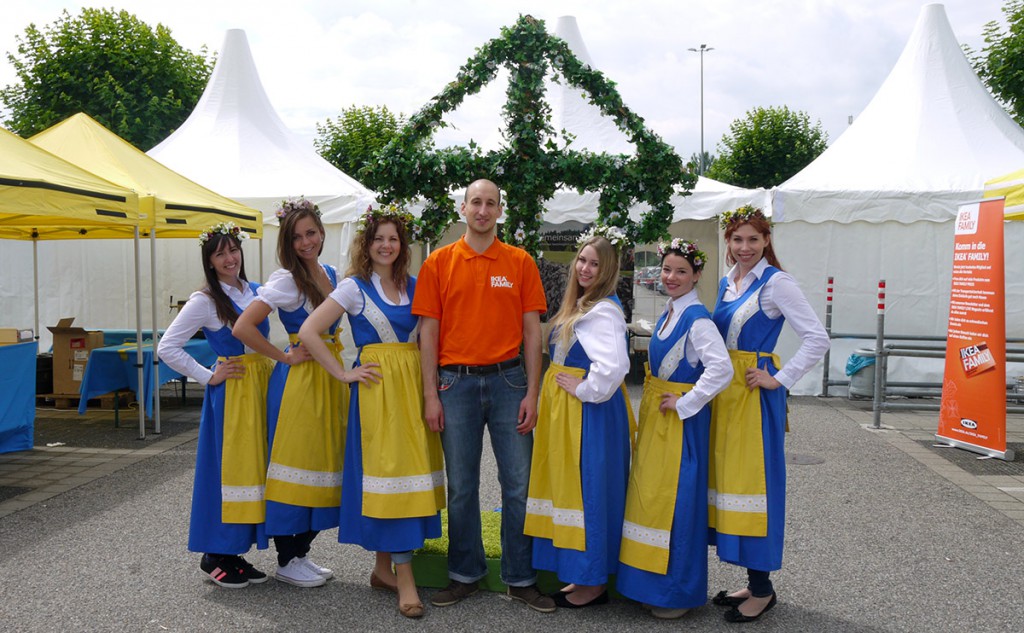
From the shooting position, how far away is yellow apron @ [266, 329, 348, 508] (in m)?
3.46

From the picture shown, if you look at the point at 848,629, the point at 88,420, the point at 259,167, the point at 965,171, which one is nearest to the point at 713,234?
the point at 965,171

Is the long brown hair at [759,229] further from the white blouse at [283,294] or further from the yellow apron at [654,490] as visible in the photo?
the white blouse at [283,294]

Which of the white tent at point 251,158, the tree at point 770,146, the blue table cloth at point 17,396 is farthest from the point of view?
the tree at point 770,146

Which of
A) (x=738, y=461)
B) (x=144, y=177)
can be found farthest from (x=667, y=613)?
(x=144, y=177)

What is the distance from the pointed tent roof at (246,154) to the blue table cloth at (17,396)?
445 centimetres

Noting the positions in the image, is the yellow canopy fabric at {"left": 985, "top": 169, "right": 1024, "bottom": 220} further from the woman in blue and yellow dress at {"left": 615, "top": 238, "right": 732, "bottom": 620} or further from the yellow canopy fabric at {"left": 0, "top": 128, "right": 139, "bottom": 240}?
the yellow canopy fabric at {"left": 0, "top": 128, "right": 139, "bottom": 240}

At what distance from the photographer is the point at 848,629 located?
10.7 ft

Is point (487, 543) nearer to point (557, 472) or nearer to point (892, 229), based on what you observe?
point (557, 472)

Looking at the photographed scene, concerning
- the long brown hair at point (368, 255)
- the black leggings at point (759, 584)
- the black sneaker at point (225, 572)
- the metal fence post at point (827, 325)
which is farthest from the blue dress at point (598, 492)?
the metal fence post at point (827, 325)

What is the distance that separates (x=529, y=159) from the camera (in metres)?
3.77

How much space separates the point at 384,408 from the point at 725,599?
5.31 ft

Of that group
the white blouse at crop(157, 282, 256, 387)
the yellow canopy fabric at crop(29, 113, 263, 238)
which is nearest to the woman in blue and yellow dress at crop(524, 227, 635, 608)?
the white blouse at crop(157, 282, 256, 387)

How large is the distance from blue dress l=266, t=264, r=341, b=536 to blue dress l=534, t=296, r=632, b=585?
3.11 ft

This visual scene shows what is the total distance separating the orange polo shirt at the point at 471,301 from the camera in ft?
10.6
